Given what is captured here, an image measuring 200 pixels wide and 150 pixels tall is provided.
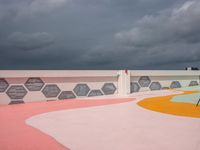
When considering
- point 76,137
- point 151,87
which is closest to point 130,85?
point 151,87

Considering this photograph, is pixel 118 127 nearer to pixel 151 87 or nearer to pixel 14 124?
pixel 14 124

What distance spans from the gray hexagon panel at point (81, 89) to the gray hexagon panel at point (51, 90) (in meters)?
0.83

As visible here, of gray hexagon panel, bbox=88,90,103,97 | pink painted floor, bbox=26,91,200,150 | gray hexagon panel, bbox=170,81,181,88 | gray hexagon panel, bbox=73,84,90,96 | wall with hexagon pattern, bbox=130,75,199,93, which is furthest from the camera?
gray hexagon panel, bbox=170,81,181,88

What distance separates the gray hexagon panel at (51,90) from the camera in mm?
8773

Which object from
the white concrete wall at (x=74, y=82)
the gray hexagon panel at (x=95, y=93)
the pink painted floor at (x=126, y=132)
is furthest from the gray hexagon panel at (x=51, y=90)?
the pink painted floor at (x=126, y=132)

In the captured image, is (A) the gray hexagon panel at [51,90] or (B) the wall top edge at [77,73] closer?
(B) the wall top edge at [77,73]

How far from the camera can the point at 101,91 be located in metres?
10.3

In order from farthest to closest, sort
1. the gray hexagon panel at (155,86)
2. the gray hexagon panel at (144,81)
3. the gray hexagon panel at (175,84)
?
the gray hexagon panel at (175,84)
the gray hexagon panel at (155,86)
the gray hexagon panel at (144,81)

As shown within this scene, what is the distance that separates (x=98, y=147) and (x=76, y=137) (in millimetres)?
535

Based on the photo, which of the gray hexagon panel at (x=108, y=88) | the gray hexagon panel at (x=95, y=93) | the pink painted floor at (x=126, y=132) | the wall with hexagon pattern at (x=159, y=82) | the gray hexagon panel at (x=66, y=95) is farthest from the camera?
the wall with hexagon pattern at (x=159, y=82)

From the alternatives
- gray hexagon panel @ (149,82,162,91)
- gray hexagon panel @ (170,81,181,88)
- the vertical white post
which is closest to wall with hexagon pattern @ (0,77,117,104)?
the vertical white post

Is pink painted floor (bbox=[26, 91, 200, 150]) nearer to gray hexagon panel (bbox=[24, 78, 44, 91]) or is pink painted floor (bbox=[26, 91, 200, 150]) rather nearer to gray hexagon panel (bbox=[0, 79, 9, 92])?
gray hexagon panel (bbox=[0, 79, 9, 92])

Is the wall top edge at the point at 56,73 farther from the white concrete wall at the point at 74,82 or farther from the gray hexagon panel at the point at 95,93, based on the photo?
the gray hexagon panel at the point at 95,93

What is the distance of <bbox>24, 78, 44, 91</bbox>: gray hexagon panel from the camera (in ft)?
27.6
